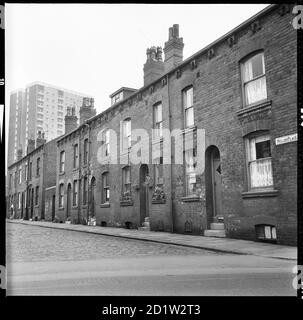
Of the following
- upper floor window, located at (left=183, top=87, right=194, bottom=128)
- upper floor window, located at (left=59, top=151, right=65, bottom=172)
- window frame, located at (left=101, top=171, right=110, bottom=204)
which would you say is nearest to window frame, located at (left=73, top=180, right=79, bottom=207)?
upper floor window, located at (left=59, top=151, right=65, bottom=172)

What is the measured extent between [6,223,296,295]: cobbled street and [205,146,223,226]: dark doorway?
3495 mm

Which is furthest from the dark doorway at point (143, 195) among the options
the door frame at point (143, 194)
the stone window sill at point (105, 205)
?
the stone window sill at point (105, 205)

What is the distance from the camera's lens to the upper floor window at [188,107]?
13.8 meters

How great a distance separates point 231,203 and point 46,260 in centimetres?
614

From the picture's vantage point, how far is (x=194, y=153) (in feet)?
43.5

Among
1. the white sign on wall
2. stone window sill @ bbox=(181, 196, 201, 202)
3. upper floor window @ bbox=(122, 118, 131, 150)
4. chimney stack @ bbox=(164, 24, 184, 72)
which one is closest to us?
the white sign on wall

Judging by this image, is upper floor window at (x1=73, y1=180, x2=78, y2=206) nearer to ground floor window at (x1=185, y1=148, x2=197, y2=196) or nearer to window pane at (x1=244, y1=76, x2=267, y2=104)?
ground floor window at (x1=185, y1=148, x2=197, y2=196)

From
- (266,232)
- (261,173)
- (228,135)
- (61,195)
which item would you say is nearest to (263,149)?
(261,173)

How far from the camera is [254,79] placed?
10.8m

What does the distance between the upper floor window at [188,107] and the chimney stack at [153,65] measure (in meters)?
3.89

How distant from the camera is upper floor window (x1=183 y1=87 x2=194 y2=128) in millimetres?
13766

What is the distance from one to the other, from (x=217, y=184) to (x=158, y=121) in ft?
15.3

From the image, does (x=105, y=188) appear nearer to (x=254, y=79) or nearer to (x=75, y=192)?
(x=75, y=192)
